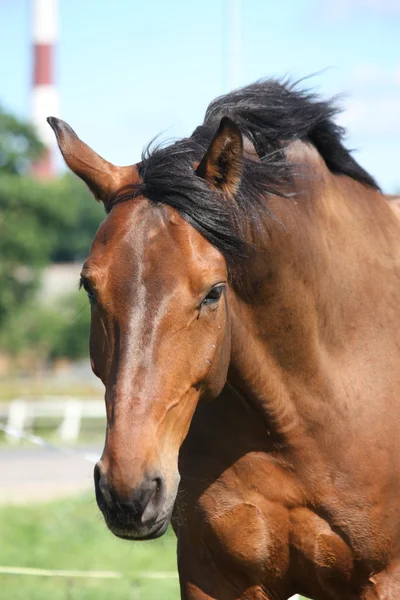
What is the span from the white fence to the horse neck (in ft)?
54.5

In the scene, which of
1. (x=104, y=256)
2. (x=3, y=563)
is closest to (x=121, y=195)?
(x=104, y=256)

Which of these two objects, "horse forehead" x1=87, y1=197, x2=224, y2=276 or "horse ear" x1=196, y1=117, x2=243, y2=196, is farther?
"horse ear" x1=196, y1=117, x2=243, y2=196

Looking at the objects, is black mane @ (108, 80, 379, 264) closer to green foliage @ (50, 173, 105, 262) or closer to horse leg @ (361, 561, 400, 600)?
horse leg @ (361, 561, 400, 600)

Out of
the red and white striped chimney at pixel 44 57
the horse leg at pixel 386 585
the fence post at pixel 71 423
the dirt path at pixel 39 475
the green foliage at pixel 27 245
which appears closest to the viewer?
the horse leg at pixel 386 585

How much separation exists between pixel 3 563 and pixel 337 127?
603 cm

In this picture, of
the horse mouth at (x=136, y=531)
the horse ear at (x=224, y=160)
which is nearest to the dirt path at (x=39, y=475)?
the horse ear at (x=224, y=160)

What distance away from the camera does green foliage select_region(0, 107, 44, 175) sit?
41.8 m

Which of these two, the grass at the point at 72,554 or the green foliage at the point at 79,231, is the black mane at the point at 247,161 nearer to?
the grass at the point at 72,554

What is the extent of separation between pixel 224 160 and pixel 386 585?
169 centimetres

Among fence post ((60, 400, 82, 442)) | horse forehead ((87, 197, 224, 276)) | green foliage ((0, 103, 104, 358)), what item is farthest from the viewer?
green foliage ((0, 103, 104, 358))

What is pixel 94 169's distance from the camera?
12.3 ft

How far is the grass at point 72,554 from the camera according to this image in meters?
7.81

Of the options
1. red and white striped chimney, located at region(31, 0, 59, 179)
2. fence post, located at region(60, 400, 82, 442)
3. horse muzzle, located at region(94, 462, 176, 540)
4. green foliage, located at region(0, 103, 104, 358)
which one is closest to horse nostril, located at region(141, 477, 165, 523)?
horse muzzle, located at region(94, 462, 176, 540)

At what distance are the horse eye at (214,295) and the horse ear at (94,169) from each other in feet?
1.87
